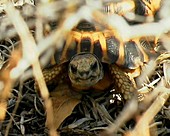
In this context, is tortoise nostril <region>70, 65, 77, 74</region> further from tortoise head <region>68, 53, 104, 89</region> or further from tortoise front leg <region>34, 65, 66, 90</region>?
tortoise front leg <region>34, 65, 66, 90</region>

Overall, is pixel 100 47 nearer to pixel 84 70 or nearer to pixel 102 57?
pixel 102 57

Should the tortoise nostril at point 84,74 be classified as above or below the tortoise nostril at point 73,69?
below

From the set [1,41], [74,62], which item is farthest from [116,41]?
[1,41]

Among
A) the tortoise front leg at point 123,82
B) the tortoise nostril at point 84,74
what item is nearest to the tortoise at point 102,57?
the tortoise front leg at point 123,82

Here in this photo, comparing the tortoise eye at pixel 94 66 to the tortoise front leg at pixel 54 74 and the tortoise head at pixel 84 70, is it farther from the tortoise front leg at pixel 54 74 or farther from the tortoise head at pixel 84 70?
the tortoise front leg at pixel 54 74

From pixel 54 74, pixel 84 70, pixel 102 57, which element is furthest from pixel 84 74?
pixel 54 74
